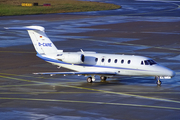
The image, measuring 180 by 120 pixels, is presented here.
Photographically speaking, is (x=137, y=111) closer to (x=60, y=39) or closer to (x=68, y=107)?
(x=68, y=107)

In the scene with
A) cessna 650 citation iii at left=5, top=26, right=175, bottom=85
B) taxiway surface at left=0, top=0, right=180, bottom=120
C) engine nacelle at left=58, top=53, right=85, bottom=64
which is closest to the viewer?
taxiway surface at left=0, top=0, right=180, bottom=120

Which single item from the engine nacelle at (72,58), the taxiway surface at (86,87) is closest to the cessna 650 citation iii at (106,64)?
the engine nacelle at (72,58)

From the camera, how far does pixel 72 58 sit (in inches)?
1409

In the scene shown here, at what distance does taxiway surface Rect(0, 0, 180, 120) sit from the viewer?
26573 mm

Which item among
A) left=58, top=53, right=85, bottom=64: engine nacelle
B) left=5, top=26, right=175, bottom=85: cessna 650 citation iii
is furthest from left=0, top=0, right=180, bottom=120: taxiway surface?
left=58, top=53, right=85, bottom=64: engine nacelle

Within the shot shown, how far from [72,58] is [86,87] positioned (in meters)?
3.08

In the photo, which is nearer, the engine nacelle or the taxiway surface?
the taxiway surface

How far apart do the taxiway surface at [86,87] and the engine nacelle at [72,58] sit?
200 centimetres

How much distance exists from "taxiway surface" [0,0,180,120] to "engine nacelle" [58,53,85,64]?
200 centimetres

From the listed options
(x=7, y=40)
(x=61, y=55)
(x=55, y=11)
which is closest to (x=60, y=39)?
(x=7, y=40)

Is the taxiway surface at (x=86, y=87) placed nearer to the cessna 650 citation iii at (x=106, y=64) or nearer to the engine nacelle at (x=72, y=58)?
the cessna 650 citation iii at (x=106, y=64)

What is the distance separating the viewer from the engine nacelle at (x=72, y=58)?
117 feet

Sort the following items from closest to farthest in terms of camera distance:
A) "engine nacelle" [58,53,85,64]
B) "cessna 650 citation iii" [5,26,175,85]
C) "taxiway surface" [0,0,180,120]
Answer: "taxiway surface" [0,0,180,120] → "cessna 650 citation iii" [5,26,175,85] → "engine nacelle" [58,53,85,64]

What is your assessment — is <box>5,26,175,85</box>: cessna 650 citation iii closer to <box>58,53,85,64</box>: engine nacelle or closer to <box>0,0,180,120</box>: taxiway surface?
Result: <box>58,53,85,64</box>: engine nacelle
